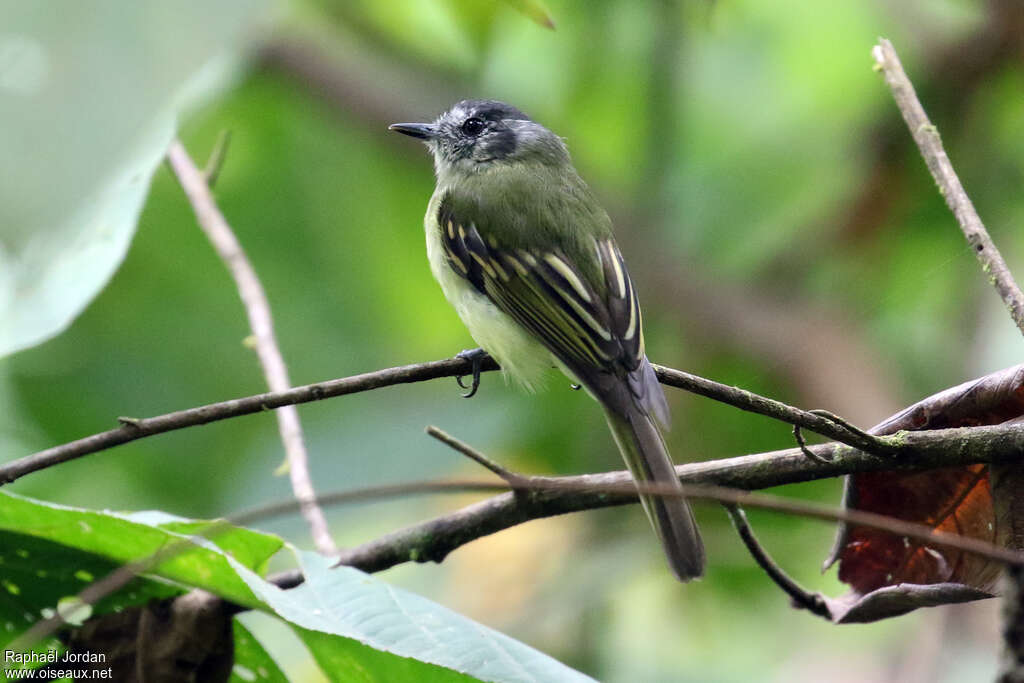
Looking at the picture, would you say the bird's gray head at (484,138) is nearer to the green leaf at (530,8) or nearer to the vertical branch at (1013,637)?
the green leaf at (530,8)

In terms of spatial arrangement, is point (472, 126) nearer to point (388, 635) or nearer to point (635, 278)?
point (635, 278)

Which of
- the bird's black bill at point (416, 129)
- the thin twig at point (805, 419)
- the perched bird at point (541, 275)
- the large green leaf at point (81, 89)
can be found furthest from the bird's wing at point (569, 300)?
the large green leaf at point (81, 89)

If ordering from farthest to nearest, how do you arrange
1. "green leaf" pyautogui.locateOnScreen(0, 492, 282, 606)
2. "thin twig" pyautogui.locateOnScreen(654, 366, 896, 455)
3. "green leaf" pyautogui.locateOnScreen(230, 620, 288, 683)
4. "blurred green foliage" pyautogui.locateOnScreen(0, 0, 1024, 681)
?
1. "blurred green foliage" pyautogui.locateOnScreen(0, 0, 1024, 681)
2. "green leaf" pyautogui.locateOnScreen(230, 620, 288, 683)
3. "green leaf" pyautogui.locateOnScreen(0, 492, 282, 606)
4. "thin twig" pyautogui.locateOnScreen(654, 366, 896, 455)

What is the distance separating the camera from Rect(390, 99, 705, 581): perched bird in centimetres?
259

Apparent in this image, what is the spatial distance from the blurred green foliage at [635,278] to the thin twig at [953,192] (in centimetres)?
144

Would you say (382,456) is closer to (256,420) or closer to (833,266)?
(256,420)

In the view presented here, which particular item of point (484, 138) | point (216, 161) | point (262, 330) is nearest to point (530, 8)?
point (262, 330)

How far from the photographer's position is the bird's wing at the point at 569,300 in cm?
275

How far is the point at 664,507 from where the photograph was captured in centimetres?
218

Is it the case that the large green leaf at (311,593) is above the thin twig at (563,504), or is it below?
below

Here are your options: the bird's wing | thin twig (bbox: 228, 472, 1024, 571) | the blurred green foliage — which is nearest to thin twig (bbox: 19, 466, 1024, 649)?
thin twig (bbox: 228, 472, 1024, 571)

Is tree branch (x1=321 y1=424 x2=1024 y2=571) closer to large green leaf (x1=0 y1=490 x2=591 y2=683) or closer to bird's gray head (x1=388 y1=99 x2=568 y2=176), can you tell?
large green leaf (x1=0 y1=490 x2=591 y2=683)

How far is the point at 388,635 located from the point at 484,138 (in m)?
2.95

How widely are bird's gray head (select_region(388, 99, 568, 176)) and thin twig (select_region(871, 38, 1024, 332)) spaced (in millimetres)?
2056
